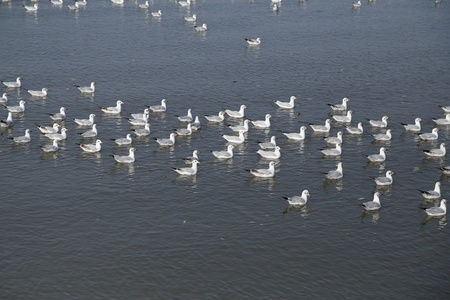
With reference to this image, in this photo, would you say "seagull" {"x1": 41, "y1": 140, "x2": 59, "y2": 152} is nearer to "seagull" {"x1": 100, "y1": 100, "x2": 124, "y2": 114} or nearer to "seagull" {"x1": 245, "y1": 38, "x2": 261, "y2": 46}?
"seagull" {"x1": 100, "y1": 100, "x2": 124, "y2": 114}

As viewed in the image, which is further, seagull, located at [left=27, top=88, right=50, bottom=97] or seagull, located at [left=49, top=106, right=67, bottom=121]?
seagull, located at [left=27, top=88, right=50, bottom=97]

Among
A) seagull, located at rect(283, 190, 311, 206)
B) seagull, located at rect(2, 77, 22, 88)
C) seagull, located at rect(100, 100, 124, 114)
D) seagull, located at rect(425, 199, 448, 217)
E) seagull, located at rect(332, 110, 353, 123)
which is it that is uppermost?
seagull, located at rect(2, 77, 22, 88)

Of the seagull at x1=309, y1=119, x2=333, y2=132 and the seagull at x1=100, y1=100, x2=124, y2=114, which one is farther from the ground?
the seagull at x1=100, y1=100, x2=124, y2=114

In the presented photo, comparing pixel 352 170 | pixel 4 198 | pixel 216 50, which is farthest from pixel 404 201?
pixel 216 50

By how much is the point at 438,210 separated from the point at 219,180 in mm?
14406

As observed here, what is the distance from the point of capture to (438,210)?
136 feet

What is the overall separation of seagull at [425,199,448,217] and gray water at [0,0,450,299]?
698mm

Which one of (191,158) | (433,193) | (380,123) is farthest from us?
(380,123)

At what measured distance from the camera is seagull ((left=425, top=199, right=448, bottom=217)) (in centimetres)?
4128

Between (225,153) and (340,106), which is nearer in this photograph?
(225,153)

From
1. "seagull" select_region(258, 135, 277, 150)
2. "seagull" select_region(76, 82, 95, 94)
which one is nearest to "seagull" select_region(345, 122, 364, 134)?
"seagull" select_region(258, 135, 277, 150)

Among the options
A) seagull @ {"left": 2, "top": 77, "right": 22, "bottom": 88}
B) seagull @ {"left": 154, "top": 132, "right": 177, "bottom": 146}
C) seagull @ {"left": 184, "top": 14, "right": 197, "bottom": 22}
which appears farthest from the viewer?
seagull @ {"left": 184, "top": 14, "right": 197, "bottom": 22}

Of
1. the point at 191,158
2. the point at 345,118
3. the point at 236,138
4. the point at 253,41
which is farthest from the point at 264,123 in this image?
the point at 253,41

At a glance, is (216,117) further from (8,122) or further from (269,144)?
(8,122)
